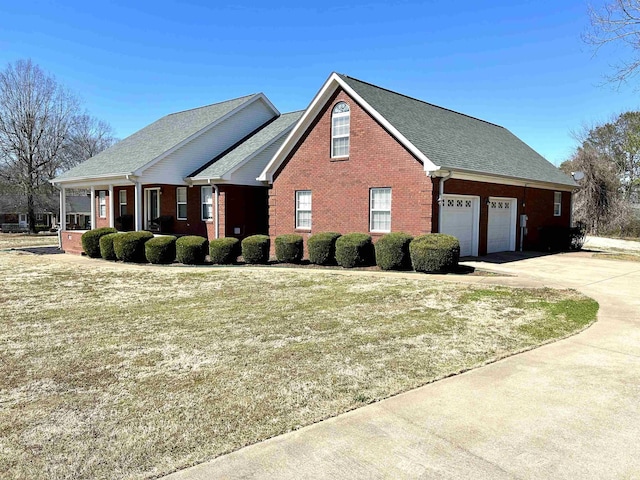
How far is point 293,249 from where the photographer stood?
16344 millimetres

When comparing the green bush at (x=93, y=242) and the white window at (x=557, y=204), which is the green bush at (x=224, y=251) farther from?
the white window at (x=557, y=204)

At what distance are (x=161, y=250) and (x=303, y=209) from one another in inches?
224

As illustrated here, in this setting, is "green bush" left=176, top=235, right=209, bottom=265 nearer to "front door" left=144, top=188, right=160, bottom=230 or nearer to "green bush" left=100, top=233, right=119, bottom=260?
"green bush" left=100, top=233, right=119, bottom=260

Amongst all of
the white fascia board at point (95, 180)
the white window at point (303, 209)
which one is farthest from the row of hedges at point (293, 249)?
the white fascia board at point (95, 180)

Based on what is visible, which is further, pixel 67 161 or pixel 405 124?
pixel 67 161

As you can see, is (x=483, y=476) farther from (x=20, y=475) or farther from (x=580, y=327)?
(x=580, y=327)

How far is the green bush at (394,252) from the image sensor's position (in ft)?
45.8

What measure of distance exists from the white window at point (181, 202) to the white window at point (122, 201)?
15.8 feet

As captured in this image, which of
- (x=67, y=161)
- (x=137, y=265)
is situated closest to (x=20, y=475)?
(x=137, y=265)

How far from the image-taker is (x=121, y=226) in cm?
2448

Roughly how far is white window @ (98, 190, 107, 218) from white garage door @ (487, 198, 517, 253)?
20.6 meters

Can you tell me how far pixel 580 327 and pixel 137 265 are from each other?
47.0 ft

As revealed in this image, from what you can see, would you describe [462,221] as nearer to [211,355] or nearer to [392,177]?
[392,177]

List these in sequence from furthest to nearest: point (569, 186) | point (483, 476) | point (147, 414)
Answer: point (569, 186) < point (147, 414) < point (483, 476)
